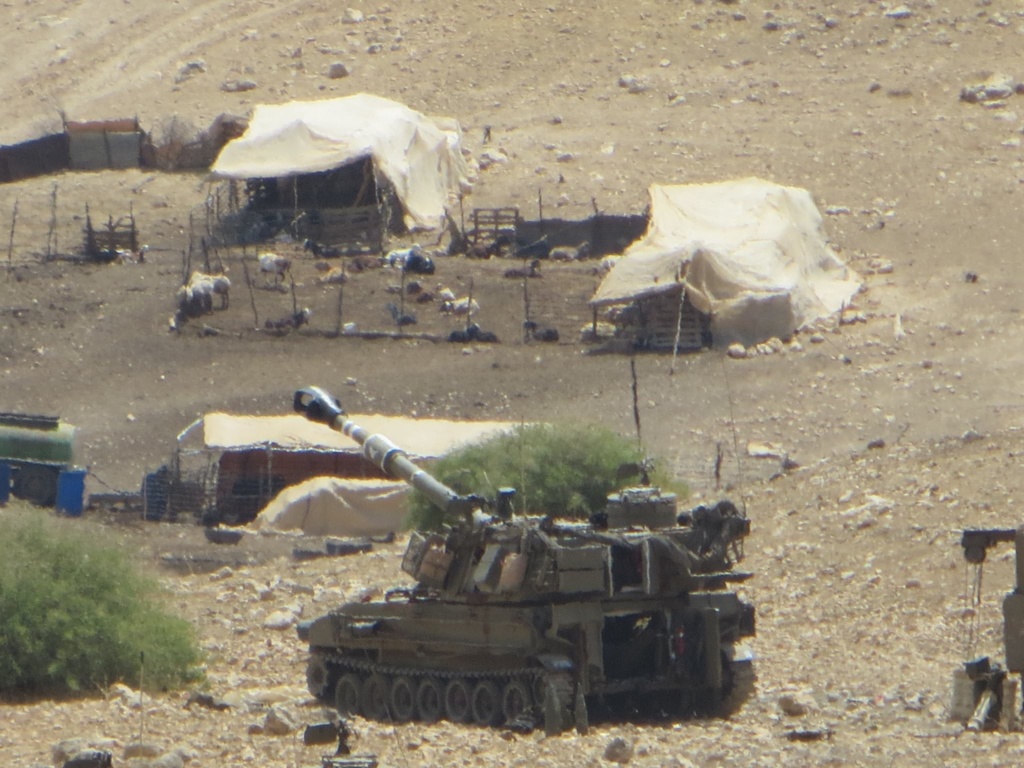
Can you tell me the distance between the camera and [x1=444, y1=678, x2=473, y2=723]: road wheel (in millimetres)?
15195

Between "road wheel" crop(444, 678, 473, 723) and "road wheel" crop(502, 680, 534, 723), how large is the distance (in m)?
0.33

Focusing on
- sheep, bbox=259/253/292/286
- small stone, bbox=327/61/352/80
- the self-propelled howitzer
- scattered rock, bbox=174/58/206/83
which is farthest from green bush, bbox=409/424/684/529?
scattered rock, bbox=174/58/206/83

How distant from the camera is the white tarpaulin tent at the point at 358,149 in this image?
42625mm

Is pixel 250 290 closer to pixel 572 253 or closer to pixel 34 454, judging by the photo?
pixel 572 253

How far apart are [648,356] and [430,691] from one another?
20.5 m

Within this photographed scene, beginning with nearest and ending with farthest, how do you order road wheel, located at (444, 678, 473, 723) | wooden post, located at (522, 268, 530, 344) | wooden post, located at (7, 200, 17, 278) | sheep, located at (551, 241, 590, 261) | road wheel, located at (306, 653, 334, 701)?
road wheel, located at (444, 678, 473, 723)
road wheel, located at (306, 653, 334, 701)
wooden post, located at (522, 268, 530, 344)
wooden post, located at (7, 200, 17, 278)
sheep, located at (551, 241, 590, 261)

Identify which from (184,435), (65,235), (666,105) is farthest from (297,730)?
(666,105)

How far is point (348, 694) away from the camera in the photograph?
1642 centimetres

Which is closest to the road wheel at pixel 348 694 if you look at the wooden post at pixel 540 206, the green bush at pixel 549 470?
the green bush at pixel 549 470

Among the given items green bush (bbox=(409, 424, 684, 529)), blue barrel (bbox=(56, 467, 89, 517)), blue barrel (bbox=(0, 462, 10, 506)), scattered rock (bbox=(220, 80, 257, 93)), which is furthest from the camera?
scattered rock (bbox=(220, 80, 257, 93))

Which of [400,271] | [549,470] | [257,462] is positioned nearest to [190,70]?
[400,271]

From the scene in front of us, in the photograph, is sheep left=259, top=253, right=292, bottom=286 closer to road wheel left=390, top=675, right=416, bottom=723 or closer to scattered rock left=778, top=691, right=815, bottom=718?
road wheel left=390, top=675, right=416, bottom=723

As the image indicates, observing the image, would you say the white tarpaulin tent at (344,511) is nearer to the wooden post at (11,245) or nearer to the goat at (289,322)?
the goat at (289,322)

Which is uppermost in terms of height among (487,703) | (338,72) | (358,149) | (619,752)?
(338,72)
